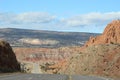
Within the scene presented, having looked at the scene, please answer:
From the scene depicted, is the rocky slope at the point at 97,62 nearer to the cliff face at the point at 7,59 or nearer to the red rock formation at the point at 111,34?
the cliff face at the point at 7,59

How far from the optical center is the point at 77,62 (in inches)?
2672

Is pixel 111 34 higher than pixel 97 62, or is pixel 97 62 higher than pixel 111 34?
pixel 111 34

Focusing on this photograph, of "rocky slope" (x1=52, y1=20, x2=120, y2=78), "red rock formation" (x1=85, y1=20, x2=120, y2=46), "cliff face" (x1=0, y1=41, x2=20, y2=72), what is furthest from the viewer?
"red rock formation" (x1=85, y1=20, x2=120, y2=46)

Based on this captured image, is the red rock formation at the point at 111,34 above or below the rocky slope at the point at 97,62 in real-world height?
above

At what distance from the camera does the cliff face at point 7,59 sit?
5503 centimetres

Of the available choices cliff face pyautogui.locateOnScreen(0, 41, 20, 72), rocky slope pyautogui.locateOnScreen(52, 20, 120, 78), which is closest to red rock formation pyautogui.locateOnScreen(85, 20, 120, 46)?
rocky slope pyautogui.locateOnScreen(52, 20, 120, 78)

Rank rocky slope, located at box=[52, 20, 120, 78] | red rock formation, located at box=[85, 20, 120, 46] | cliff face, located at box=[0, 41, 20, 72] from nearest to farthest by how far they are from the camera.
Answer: cliff face, located at box=[0, 41, 20, 72]
rocky slope, located at box=[52, 20, 120, 78]
red rock formation, located at box=[85, 20, 120, 46]

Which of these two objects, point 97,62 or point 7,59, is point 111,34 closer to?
point 97,62

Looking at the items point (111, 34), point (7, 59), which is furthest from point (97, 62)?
point (111, 34)

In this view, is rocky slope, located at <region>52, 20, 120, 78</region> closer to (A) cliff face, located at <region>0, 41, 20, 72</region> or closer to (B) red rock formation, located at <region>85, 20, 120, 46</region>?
(A) cliff face, located at <region>0, 41, 20, 72</region>

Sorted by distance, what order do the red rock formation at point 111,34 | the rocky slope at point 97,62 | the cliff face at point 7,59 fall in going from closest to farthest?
the cliff face at point 7,59 < the rocky slope at point 97,62 < the red rock formation at point 111,34

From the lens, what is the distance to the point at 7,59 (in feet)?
188

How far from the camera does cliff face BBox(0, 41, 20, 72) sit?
55.0m

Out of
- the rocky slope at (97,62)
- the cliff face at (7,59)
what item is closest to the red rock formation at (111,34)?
the rocky slope at (97,62)
